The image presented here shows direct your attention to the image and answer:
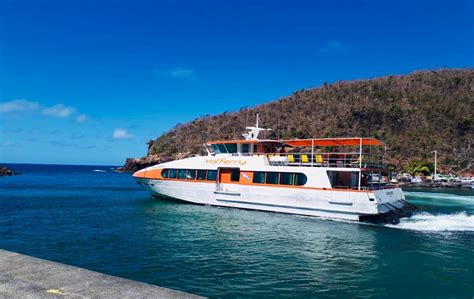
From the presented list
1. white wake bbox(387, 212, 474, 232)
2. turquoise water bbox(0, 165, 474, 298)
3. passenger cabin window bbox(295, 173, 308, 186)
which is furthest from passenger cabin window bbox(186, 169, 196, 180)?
white wake bbox(387, 212, 474, 232)

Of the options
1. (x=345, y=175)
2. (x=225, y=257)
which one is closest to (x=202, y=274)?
(x=225, y=257)

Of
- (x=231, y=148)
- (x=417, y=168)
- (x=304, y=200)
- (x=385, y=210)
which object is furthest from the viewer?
(x=417, y=168)

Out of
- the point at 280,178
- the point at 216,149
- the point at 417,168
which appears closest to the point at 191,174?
the point at 216,149

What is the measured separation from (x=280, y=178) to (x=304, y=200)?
6.80ft

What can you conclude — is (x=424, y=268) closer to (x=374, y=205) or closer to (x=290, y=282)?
(x=290, y=282)

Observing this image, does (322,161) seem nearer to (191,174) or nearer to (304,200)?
(304,200)

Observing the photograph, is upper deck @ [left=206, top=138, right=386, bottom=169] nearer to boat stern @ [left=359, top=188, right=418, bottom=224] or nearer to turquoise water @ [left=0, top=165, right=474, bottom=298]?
boat stern @ [left=359, top=188, right=418, bottom=224]

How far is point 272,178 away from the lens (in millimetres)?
23578

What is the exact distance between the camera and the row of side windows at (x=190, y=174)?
26.1m

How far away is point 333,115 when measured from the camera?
95.0 metres

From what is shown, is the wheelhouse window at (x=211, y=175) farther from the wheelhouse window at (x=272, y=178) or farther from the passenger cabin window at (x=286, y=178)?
the passenger cabin window at (x=286, y=178)

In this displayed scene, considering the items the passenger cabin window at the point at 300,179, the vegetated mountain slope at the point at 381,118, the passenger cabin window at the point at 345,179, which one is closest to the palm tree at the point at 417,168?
the vegetated mountain slope at the point at 381,118

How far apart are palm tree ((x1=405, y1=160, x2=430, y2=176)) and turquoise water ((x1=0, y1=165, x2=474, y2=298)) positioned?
167 feet

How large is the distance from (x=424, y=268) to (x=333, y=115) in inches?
3367
